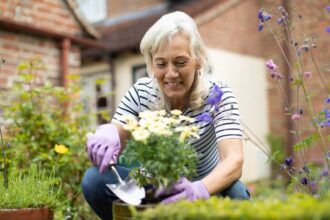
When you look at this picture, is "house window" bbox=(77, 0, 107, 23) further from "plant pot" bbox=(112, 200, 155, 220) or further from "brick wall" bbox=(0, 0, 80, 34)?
"plant pot" bbox=(112, 200, 155, 220)

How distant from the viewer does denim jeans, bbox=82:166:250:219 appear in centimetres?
210

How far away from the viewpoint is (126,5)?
1041 centimetres

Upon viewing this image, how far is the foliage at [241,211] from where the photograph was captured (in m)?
1.16

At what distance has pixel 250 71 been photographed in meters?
9.12

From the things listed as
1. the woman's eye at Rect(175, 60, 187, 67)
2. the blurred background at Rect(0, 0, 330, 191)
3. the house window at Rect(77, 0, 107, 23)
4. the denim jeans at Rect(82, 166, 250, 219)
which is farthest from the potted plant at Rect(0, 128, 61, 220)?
the house window at Rect(77, 0, 107, 23)

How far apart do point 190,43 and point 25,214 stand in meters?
0.97

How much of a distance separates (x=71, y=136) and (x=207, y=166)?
1403 millimetres

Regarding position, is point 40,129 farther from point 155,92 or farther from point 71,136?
point 155,92

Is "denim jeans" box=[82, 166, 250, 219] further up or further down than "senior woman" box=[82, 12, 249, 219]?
further down

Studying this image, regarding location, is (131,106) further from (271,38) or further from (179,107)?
(271,38)

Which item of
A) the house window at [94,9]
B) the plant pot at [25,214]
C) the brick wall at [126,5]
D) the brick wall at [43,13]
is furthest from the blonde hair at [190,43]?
the house window at [94,9]

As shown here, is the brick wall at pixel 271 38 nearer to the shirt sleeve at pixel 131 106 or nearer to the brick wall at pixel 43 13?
the brick wall at pixel 43 13

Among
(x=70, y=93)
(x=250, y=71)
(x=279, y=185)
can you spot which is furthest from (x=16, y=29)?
(x=250, y=71)

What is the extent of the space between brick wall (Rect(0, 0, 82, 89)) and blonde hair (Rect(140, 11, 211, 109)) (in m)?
2.96
